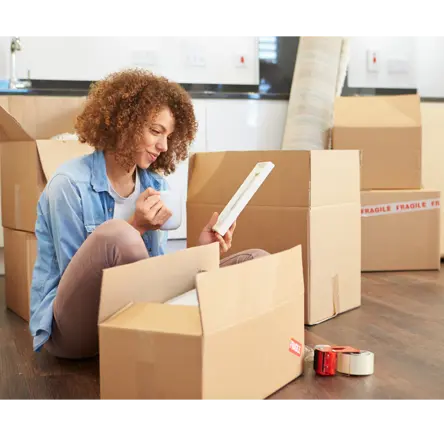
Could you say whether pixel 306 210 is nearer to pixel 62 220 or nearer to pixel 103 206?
pixel 103 206

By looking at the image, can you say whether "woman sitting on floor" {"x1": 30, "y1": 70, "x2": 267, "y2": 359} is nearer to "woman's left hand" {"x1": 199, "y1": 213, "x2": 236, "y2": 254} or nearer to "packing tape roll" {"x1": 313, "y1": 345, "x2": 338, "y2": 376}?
"woman's left hand" {"x1": 199, "y1": 213, "x2": 236, "y2": 254}

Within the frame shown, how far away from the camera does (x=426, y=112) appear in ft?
10.1

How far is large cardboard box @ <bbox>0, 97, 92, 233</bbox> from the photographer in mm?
1863

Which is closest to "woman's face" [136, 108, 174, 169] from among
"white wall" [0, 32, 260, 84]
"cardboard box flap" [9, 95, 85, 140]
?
"cardboard box flap" [9, 95, 85, 140]

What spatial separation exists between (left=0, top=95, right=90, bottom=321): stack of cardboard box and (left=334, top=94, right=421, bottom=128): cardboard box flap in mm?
1226

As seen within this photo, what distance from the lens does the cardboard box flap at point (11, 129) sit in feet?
6.20

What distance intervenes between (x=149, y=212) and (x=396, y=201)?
5.35ft

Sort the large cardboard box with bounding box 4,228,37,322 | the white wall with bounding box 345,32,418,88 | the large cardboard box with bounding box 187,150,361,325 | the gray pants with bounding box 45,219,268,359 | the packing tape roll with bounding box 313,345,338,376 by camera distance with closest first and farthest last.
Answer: the gray pants with bounding box 45,219,268,359, the packing tape roll with bounding box 313,345,338,376, the large cardboard box with bounding box 187,150,361,325, the large cardboard box with bounding box 4,228,37,322, the white wall with bounding box 345,32,418,88

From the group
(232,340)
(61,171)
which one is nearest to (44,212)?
(61,171)

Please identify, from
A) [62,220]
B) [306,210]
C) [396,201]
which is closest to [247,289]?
[62,220]

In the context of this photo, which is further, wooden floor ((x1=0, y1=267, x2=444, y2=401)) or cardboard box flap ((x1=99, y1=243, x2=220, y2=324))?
wooden floor ((x1=0, y1=267, x2=444, y2=401))

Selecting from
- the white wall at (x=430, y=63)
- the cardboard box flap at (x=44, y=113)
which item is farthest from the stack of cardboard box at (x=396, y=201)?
the cardboard box flap at (x=44, y=113)
